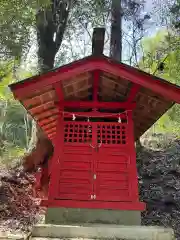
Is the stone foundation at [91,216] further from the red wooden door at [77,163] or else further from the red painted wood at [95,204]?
the red wooden door at [77,163]

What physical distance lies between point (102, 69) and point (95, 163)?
1938 mm

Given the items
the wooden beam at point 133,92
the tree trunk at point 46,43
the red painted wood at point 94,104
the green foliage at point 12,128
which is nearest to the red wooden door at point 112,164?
the red painted wood at point 94,104

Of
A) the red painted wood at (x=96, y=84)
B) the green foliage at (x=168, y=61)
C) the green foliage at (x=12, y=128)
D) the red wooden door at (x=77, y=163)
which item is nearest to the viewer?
the red wooden door at (x=77, y=163)

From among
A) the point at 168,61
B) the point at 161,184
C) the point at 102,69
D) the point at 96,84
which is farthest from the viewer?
the point at 168,61

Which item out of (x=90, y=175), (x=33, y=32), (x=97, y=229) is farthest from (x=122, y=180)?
(x=33, y=32)

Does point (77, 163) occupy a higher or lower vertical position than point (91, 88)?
lower

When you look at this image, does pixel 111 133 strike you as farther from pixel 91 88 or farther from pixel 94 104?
pixel 91 88

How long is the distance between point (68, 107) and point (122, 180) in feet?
6.57

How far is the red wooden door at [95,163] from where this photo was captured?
24.1 feet

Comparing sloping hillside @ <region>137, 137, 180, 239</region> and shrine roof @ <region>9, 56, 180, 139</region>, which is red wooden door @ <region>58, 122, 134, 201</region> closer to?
shrine roof @ <region>9, 56, 180, 139</region>

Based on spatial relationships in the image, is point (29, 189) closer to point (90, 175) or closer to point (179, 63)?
point (90, 175)

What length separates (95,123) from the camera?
7895 mm

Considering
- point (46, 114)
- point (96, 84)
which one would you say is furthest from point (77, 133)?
point (46, 114)

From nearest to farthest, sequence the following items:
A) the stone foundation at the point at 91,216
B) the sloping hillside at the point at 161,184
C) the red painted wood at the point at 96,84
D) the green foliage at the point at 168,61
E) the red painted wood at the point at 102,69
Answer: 1. the red painted wood at the point at 102,69
2. the stone foundation at the point at 91,216
3. the red painted wood at the point at 96,84
4. the sloping hillside at the point at 161,184
5. the green foliage at the point at 168,61
